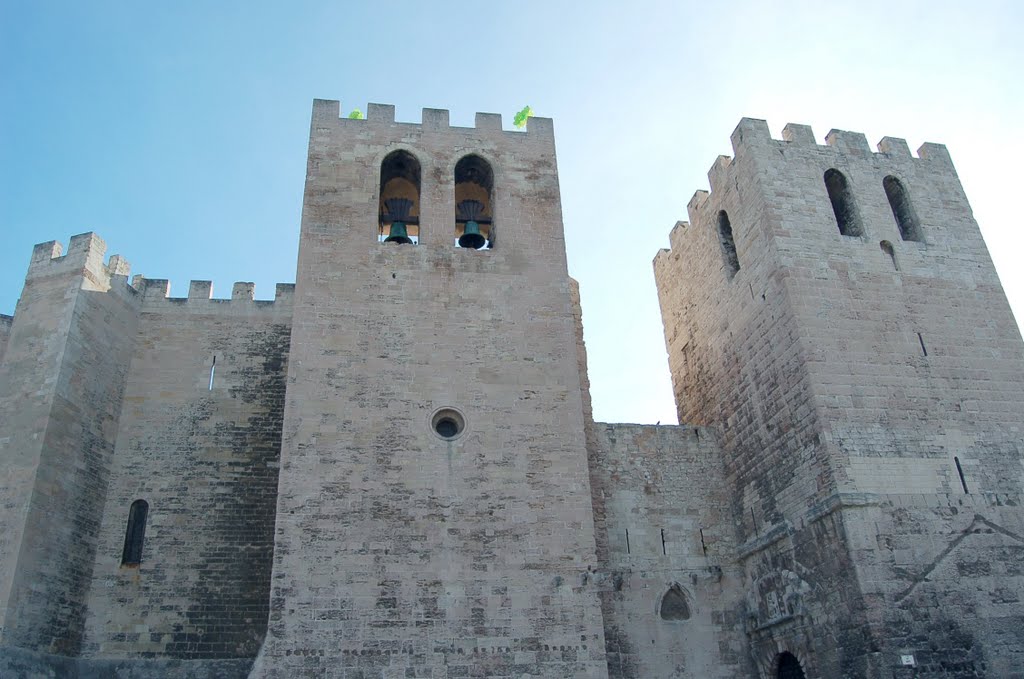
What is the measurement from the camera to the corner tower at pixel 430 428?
9.88 meters

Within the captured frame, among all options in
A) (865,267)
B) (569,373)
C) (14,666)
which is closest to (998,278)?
(865,267)

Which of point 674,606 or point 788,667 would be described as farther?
point 674,606

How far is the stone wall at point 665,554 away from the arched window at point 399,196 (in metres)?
4.34

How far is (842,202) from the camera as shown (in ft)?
45.0

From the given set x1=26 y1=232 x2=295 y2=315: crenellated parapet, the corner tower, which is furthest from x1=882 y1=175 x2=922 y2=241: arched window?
x1=26 y1=232 x2=295 y2=315: crenellated parapet

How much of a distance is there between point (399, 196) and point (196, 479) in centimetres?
549

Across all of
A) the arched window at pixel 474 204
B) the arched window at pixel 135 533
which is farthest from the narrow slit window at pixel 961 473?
the arched window at pixel 135 533

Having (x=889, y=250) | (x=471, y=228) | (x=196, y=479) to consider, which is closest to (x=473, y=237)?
(x=471, y=228)

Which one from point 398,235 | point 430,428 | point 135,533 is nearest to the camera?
point 430,428

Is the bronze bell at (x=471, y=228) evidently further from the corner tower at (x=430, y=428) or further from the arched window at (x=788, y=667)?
the arched window at (x=788, y=667)

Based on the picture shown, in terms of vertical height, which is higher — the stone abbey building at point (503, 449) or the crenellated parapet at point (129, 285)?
the crenellated parapet at point (129, 285)

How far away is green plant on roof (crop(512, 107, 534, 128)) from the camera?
1463 centimetres

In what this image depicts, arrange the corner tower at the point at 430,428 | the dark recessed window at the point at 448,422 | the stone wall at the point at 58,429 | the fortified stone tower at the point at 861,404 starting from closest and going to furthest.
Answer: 1. the corner tower at the point at 430,428
2. the fortified stone tower at the point at 861,404
3. the stone wall at the point at 58,429
4. the dark recessed window at the point at 448,422

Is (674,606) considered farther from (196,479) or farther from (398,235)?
(196,479)
